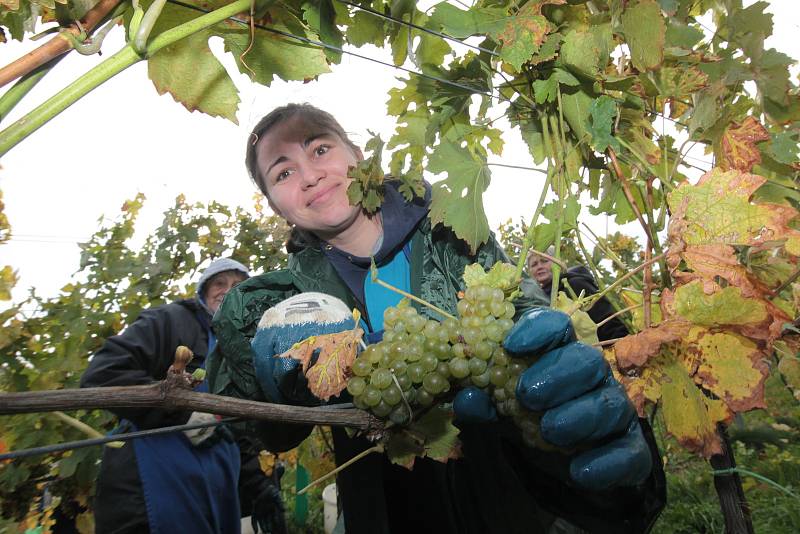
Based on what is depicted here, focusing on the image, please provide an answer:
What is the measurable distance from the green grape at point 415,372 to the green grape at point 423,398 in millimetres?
35

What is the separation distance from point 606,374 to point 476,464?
25.9 inches

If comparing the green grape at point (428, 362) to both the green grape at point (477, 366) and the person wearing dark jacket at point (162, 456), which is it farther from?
the person wearing dark jacket at point (162, 456)

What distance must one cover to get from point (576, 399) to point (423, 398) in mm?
255

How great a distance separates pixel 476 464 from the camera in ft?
4.55

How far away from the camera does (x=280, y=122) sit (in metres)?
1.55

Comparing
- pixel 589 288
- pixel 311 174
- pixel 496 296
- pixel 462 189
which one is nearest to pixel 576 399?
pixel 496 296

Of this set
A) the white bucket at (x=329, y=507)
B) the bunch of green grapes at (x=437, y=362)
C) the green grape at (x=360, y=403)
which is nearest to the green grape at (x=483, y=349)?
the bunch of green grapes at (x=437, y=362)

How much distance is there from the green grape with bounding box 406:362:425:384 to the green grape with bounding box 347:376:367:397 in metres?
0.08

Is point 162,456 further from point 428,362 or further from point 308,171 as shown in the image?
point 428,362

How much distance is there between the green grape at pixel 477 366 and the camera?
2.89 ft

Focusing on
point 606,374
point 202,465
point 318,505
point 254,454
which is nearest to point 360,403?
point 606,374

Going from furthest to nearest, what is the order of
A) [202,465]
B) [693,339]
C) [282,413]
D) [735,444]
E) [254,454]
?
[735,444] → [254,454] → [202,465] → [693,339] → [282,413]

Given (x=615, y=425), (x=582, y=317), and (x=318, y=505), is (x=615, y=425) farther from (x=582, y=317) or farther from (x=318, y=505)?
(x=318, y=505)

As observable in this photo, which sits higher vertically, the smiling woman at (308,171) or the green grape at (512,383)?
the smiling woman at (308,171)
